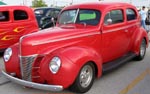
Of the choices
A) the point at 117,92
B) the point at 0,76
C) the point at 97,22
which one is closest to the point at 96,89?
the point at 117,92

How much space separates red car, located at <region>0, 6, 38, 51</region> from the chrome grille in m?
3.79

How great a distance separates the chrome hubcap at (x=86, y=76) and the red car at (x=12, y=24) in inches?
167

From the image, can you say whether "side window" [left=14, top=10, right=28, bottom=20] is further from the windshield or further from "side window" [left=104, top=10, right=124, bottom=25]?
"side window" [left=104, top=10, right=124, bottom=25]

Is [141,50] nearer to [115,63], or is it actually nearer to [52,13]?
[115,63]

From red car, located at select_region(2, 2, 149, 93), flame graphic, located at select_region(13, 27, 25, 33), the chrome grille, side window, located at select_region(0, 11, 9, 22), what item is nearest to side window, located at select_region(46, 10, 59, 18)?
flame graphic, located at select_region(13, 27, 25, 33)

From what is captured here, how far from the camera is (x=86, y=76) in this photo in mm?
5328

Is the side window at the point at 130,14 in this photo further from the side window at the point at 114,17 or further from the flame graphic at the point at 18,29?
the flame graphic at the point at 18,29

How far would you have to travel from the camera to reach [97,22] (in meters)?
6.14

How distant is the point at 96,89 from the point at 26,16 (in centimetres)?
485

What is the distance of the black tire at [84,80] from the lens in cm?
508

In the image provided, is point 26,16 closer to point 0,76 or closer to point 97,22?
point 0,76

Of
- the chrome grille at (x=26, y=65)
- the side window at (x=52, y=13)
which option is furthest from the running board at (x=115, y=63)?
the side window at (x=52, y=13)

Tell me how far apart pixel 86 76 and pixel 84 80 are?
0.09 m

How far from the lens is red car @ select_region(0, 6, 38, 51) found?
28.4 ft
